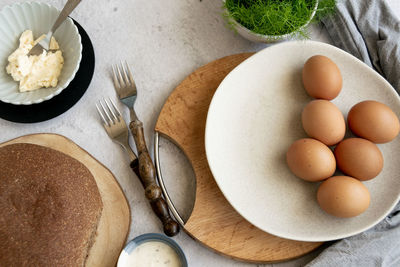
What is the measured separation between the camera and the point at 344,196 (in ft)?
3.10

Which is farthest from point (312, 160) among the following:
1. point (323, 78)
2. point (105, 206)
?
point (105, 206)

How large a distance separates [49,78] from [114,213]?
0.45 metres

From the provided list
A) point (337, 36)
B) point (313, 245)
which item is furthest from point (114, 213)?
point (337, 36)

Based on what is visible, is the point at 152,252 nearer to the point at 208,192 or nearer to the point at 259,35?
the point at 208,192

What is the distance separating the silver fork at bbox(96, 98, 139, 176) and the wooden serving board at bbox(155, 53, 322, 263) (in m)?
0.11

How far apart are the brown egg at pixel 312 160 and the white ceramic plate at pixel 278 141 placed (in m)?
0.08

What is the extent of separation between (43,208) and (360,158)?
81cm

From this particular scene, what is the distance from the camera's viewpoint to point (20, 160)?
99cm

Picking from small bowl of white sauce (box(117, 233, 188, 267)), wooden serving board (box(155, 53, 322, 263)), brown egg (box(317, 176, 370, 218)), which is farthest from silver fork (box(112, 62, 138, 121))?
brown egg (box(317, 176, 370, 218))

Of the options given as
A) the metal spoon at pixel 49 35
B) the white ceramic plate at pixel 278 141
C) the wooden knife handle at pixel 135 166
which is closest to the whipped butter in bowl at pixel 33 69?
the metal spoon at pixel 49 35

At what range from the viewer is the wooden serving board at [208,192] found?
3.45ft

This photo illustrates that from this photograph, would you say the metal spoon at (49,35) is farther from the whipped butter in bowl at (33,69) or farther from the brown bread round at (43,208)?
the brown bread round at (43,208)

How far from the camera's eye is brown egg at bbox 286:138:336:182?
38.2 inches

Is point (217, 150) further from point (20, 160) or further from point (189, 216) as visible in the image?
point (20, 160)
